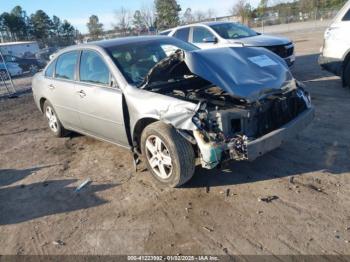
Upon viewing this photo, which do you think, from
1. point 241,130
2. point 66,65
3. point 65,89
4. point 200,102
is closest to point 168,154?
point 200,102

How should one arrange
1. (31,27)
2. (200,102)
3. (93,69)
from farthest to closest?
(31,27) → (93,69) → (200,102)

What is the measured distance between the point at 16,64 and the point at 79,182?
2476 cm

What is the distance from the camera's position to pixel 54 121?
6.71 metres

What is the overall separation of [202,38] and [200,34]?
0.58 ft

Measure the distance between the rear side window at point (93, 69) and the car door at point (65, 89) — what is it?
0.24m

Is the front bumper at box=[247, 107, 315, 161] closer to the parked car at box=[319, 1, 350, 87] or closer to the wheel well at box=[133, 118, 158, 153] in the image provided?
the wheel well at box=[133, 118, 158, 153]

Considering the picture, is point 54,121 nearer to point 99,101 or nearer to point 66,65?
point 66,65

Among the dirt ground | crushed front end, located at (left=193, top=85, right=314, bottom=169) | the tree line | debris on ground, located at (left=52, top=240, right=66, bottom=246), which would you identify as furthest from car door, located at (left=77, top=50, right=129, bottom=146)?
the tree line

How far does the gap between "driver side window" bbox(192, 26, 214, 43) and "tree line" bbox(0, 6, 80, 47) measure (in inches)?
1554

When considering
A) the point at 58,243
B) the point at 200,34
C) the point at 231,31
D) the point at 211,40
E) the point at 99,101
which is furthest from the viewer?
the point at 200,34

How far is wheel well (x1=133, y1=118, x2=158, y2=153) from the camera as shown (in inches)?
174

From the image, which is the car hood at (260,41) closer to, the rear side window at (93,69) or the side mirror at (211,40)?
the side mirror at (211,40)

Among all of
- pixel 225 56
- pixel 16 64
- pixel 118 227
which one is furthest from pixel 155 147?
pixel 16 64

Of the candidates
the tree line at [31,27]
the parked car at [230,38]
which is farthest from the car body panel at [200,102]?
the tree line at [31,27]
